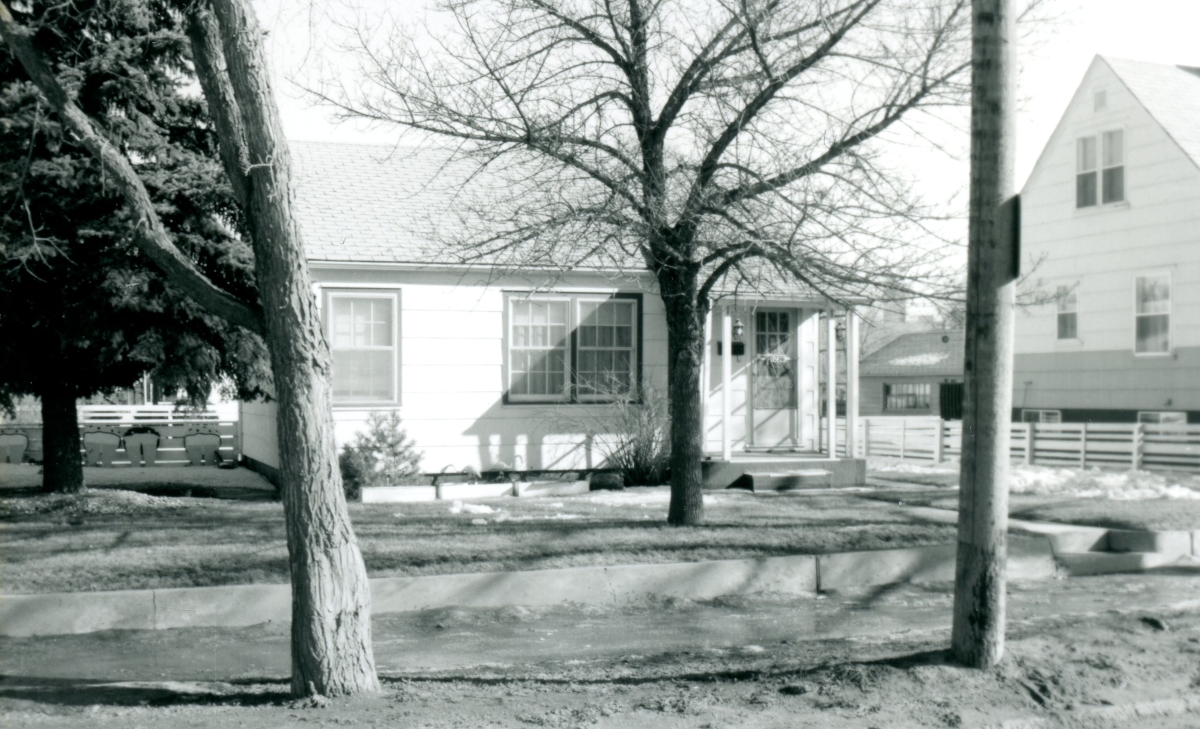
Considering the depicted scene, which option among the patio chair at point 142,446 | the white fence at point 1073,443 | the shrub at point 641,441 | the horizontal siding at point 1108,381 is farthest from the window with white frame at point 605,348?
the horizontal siding at point 1108,381

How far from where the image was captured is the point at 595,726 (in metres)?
5.88

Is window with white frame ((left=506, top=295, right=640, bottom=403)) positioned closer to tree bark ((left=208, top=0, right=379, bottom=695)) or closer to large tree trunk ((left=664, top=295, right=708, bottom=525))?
large tree trunk ((left=664, top=295, right=708, bottom=525))

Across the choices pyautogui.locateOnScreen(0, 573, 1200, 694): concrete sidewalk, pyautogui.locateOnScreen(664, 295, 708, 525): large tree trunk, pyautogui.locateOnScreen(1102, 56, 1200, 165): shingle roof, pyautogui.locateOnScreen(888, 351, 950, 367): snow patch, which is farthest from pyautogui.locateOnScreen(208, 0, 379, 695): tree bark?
pyautogui.locateOnScreen(888, 351, 950, 367): snow patch

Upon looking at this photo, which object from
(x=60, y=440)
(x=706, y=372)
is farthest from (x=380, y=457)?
(x=706, y=372)

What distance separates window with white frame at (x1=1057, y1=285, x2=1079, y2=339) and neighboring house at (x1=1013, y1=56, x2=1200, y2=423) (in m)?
0.02

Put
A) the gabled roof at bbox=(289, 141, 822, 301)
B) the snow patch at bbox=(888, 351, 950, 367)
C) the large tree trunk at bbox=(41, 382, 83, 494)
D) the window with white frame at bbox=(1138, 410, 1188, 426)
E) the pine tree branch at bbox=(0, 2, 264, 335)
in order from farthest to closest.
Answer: the snow patch at bbox=(888, 351, 950, 367) → the window with white frame at bbox=(1138, 410, 1188, 426) → the gabled roof at bbox=(289, 141, 822, 301) → the large tree trunk at bbox=(41, 382, 83, 494) → the pine tree branch at bbox=(0, 2, 264, 335)

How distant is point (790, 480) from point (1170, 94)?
12.3m

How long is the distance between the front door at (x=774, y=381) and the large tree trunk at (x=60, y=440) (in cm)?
974

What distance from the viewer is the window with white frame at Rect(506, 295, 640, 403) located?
17.0 m

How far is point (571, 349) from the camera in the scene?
56.6 feet

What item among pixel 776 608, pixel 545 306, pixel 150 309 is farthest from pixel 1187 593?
pixel 150 309

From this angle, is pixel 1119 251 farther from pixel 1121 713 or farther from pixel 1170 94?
pixel 1121 713

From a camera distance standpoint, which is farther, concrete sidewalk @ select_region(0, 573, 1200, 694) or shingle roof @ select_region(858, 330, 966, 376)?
shingle roof @ select_region(858, 330, 966, 376)

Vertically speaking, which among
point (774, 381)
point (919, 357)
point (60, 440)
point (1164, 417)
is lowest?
point (60, 440)
